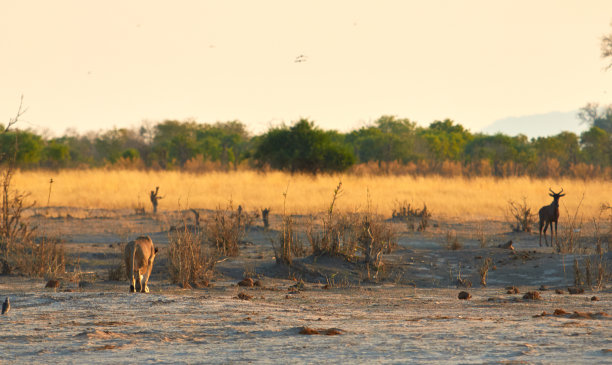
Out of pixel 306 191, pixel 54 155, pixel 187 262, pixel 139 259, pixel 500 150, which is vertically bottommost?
pixel 187 262

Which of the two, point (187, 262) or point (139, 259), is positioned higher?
point (139, 259)

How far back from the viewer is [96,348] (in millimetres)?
4641

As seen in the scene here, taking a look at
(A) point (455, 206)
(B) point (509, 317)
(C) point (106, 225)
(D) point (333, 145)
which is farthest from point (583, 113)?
(B) point (509, 317)

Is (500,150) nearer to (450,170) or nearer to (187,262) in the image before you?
(450,170)

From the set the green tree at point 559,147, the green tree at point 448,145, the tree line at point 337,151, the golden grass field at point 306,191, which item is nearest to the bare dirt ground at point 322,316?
the tree line at point 337,151

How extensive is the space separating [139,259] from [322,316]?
6.06ft

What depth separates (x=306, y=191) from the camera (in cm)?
2252

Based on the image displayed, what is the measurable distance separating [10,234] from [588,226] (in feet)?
37.0

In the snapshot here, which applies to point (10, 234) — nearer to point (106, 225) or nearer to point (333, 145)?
point (106, 225)

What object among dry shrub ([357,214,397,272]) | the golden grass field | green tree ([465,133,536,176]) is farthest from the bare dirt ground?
green tree ([465,133,536,176])

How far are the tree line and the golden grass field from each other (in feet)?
8.45

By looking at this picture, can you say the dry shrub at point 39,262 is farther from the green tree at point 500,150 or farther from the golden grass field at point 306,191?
the green tree at point 500,150

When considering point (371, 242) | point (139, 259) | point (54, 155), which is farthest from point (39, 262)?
point (54, 155)

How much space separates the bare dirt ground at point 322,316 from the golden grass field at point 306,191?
8.99 metres
